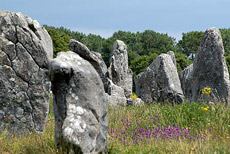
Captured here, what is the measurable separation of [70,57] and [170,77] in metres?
8.93

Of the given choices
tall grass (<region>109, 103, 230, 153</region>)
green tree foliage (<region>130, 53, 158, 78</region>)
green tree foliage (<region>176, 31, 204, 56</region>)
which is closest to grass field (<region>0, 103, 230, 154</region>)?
tall grass (<region>109, 103, 230, 153</region>)

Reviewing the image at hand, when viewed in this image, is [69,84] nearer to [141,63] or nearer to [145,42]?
[141,63]

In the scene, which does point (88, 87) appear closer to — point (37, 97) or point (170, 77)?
point (37, 97)

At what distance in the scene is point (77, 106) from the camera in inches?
189

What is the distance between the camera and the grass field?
5688 mm

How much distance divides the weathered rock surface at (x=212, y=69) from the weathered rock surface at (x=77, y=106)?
8.42 meters

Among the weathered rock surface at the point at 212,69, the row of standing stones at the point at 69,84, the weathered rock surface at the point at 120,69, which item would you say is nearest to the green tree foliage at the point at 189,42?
the weathered rock surface at the point at 120,69

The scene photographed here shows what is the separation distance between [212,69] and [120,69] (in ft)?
26.7

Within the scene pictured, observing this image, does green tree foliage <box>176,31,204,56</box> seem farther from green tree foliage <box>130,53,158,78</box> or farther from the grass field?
the grass field

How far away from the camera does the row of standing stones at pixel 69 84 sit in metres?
4.81

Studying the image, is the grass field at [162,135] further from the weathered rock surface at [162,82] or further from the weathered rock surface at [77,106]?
the weathered rock surface at [162,82]

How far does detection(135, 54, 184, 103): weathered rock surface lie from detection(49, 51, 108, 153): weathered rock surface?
8.27 m

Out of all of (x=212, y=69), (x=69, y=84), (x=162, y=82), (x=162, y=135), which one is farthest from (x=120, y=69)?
(x=69, y=84)

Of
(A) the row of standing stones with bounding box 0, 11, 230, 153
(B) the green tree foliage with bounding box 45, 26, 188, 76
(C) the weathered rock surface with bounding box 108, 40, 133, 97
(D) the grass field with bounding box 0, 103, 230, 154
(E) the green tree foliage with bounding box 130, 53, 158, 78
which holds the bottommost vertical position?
(D) the grass field with bounding box 0, 103, 230, 154
